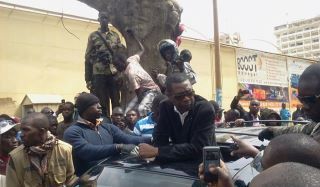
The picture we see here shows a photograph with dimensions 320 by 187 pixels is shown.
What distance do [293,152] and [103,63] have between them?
545 cm

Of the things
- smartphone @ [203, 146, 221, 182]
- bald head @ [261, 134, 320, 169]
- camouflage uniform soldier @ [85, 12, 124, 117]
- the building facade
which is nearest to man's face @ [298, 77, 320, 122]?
smartphone @ [203, 146, 221, 182]

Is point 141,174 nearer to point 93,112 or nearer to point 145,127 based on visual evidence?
point 93,112

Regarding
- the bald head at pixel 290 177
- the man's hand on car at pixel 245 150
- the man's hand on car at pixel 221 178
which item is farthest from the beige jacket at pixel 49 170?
the bald head at pixel 290 177

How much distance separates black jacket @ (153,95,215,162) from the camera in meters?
2.99

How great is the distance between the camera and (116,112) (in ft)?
20.4

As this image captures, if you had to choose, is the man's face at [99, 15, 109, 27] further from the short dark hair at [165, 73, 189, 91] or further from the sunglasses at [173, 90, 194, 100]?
the sunglasses at [173, 90, 194, 100]

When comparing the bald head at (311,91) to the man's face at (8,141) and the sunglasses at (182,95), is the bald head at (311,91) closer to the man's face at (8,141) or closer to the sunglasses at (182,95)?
the sunglasses at (182,95)

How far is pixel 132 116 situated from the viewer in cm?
617

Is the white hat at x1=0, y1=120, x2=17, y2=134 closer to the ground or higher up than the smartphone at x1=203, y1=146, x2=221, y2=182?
higher up

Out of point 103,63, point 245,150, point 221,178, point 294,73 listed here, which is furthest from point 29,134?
point 294,73

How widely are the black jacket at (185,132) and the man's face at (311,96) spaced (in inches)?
28.7

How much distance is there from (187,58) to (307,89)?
11.0 ft

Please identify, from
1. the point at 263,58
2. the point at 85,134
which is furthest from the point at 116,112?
the point at 263,58

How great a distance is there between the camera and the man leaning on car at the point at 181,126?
2.99 metres
